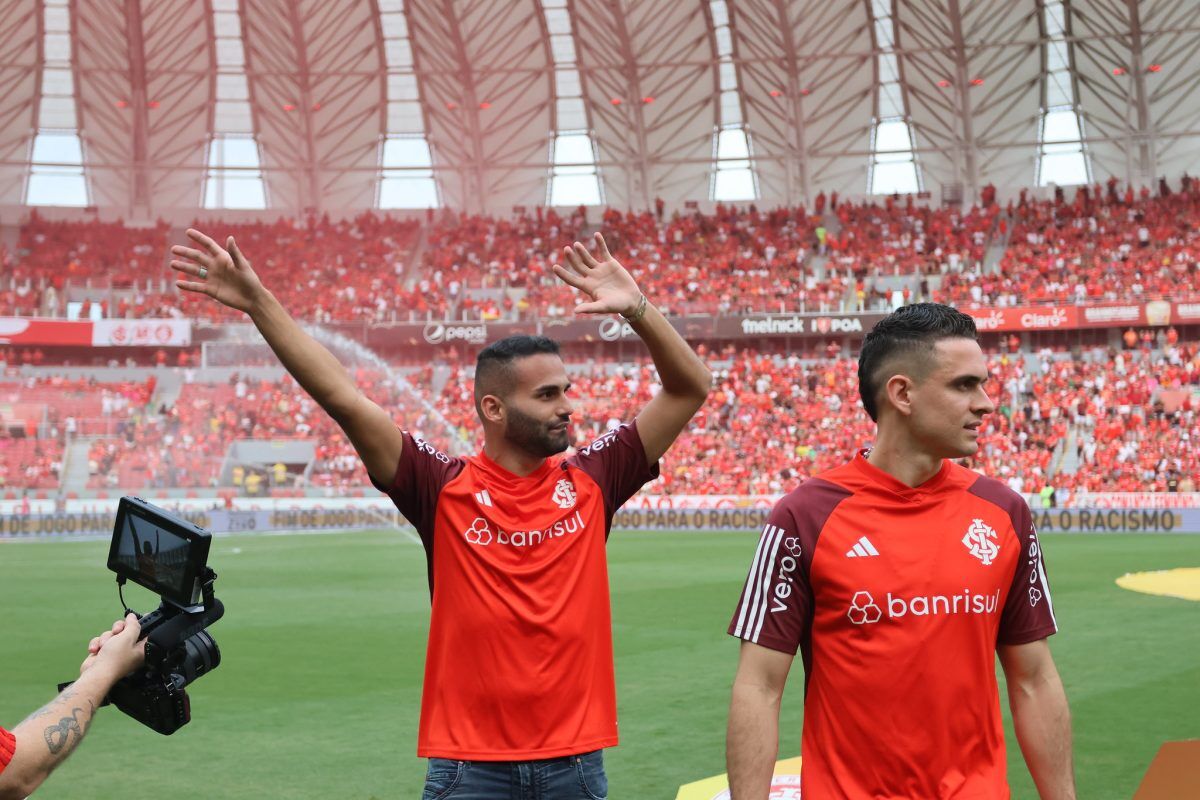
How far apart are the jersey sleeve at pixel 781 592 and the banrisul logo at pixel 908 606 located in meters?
0.15

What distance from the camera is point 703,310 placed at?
4662 centimetres

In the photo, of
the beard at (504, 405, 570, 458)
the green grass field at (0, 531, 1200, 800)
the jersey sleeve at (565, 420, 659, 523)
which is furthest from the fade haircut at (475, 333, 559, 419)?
the green grass field at (0, 531, 1200, 800)

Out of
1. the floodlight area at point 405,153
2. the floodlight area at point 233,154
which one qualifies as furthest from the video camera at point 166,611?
the floodlight area at point 233,154

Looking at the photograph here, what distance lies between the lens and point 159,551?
136 inches

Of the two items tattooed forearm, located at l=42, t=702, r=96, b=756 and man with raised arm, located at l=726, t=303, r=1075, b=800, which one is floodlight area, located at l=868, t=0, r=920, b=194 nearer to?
man with raised arm, located at l=726, t=303, r=1075, b=800

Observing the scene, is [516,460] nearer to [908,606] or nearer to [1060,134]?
[908,606]

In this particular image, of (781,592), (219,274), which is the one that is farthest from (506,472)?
(781,592)

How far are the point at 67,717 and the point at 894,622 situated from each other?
86.7 inches

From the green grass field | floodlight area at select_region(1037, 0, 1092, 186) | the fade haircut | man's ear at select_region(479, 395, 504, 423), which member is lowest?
the green grass field

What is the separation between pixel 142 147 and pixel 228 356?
38.1 feet

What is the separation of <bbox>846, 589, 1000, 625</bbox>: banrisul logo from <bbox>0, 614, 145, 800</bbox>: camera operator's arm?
1.93 metres

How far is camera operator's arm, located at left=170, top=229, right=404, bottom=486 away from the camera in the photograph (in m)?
4.14

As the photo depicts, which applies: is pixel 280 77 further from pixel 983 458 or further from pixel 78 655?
pixel 78 655

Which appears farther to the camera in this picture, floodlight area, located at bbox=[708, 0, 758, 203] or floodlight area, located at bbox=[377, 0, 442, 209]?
floodlight area, located at bbox=[377, 0, 442, 209]
